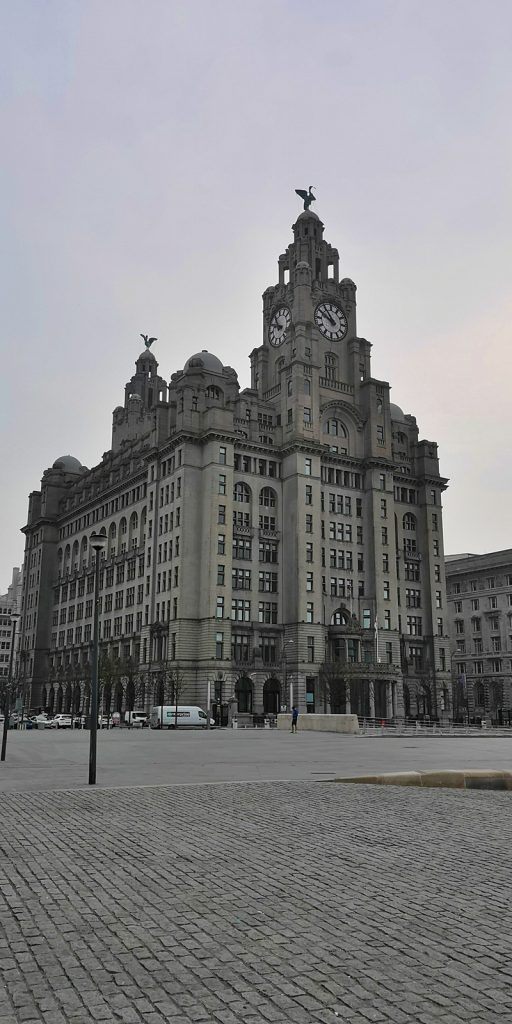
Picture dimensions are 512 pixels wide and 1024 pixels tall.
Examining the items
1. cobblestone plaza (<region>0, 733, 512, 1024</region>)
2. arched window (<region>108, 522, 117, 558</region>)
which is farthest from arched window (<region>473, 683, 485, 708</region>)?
cobblestone plaza (<region>0, 733, 512, 1024</region>)

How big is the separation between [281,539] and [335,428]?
57.9 ft

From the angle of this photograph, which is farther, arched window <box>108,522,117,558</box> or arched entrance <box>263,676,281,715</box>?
arched window <box>108,522,117,558</box>

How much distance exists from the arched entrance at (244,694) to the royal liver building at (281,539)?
0.17 meters

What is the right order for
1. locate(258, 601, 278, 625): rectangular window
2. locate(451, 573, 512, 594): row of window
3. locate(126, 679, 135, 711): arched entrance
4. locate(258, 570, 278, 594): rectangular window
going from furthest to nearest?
locate(451, 573, 512, 594): row of window → locate(126, 679, 135, 711): arched entrance → locate(258, 570, 278, 594): rectangular window → locate(258, 601, 278, 625): rectangular window

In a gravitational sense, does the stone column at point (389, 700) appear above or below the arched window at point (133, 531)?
below

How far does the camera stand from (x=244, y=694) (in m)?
87.2

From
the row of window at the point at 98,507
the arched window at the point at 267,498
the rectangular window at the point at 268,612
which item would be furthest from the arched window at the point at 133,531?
the rectangular window at the point at 268,612

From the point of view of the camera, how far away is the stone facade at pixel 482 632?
356 ft

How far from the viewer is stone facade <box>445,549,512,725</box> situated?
108 meters

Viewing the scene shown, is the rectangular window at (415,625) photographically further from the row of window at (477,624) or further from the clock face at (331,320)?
the clock face at (331,320)

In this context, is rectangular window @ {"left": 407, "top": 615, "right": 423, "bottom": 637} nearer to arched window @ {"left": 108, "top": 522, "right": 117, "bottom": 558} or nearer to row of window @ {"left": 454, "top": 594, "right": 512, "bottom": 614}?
row of window @ {"left": 454, "top": 594, "right": 512, "bottom": 614}

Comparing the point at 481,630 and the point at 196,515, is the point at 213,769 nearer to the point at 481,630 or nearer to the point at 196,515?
the point at 196,515

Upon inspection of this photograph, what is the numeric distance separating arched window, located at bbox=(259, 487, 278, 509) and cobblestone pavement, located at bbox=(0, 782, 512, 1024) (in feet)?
266

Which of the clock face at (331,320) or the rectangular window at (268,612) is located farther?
the clock face at (331,320)
